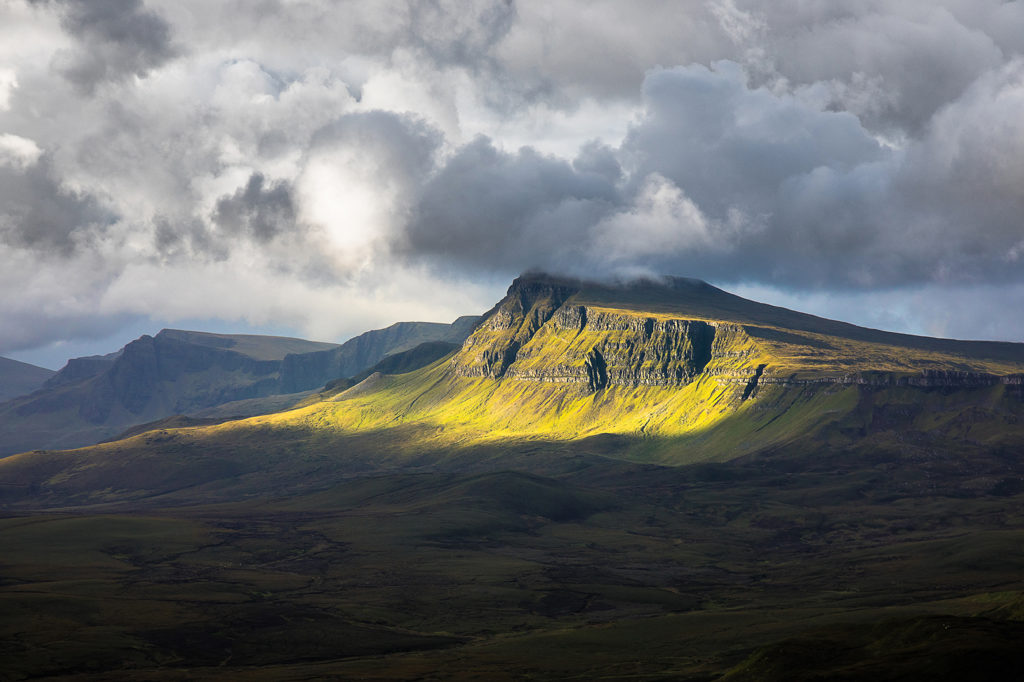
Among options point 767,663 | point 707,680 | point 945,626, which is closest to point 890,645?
point 945,626

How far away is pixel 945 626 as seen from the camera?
17875cm

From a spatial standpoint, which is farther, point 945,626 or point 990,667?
point 945,626

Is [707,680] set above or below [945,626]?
below

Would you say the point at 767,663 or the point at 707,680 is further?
the point at 707,680

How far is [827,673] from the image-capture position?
169m

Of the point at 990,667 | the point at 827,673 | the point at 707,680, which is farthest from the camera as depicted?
the point at 707,680

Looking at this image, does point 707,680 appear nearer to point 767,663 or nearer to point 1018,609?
point 767,663

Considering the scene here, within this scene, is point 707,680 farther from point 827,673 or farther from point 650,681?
point 827,673

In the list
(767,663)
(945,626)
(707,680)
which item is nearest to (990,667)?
(945,626)

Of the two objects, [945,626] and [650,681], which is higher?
[945,626]

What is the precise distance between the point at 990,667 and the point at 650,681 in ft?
197

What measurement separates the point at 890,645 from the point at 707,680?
3330cm

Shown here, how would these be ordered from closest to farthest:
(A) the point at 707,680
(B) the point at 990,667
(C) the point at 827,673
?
(B) the point at 990,667 → (C) the point at 827,673 → (A) the point at 707,680

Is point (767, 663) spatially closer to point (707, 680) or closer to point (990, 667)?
point (707, 680)
